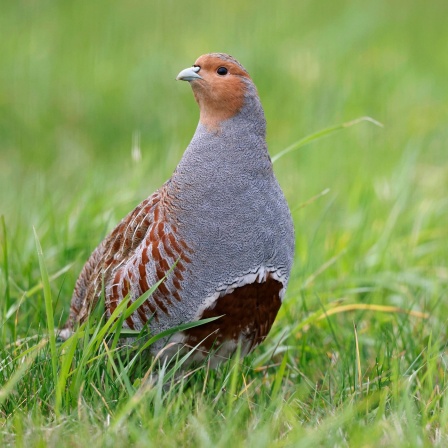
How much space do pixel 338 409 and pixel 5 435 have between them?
1045 mm

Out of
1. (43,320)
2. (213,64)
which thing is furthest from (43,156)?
(213,64)

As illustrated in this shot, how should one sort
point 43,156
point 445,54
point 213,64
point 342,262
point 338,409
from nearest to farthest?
point 338,409, point 213,64, point 342,262, point 43,156, point 445,54

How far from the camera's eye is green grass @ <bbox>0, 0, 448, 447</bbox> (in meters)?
2.77

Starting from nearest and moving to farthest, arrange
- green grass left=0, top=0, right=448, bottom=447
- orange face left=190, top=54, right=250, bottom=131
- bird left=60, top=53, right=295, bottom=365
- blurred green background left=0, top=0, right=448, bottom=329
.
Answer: green grass left=0, top=0, right=448, bottom=447 < bird left=60, top=53, right=295, bottom=365 < orange face left=190, top=54, right=250, bottom=131 < blurred green background left=0, top=0, right=448, bottom=329

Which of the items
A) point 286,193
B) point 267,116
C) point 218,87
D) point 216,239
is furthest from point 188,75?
point 267,116

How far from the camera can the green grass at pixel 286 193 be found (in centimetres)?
277

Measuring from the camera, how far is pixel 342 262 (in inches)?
190

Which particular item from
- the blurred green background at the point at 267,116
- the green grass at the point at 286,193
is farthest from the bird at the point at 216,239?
the blurred green background at the point at 267,116

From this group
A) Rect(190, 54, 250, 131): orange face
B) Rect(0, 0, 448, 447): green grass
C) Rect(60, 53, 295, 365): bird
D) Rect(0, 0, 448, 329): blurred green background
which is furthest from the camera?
Rect(0, 0, 448, 329): blurred green background

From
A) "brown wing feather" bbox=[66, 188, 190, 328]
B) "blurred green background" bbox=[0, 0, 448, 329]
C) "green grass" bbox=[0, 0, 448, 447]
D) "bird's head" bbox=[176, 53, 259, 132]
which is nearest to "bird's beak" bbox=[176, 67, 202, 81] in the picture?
"bird's head" bbox=[176, 53, 259, 132]

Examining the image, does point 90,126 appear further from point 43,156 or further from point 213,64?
point 213,64

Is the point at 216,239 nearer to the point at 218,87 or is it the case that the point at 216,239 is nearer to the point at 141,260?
the point at 141,260

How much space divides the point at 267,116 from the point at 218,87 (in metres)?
4.33

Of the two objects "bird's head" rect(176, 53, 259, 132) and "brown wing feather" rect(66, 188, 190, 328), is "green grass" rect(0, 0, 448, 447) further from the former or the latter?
"bird's head" rect(176, 53, 259, 132)
